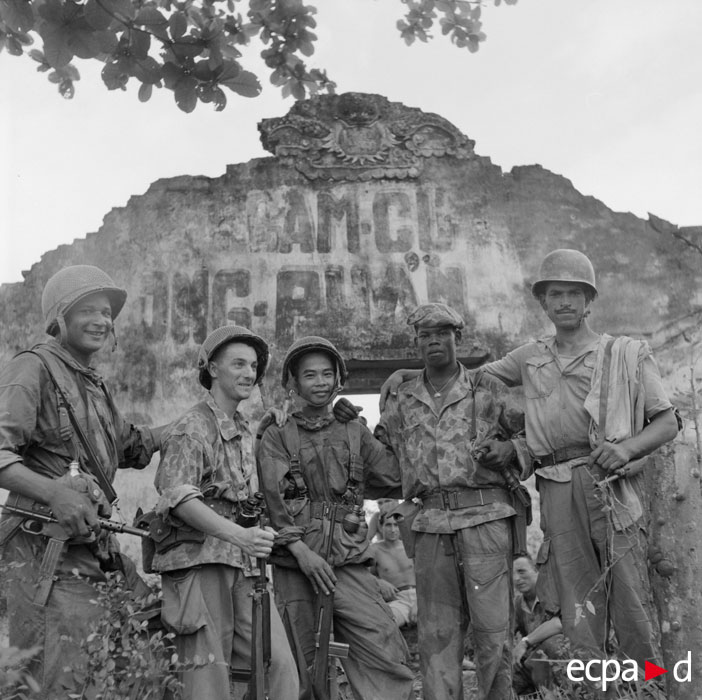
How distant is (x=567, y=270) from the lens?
15.3ft

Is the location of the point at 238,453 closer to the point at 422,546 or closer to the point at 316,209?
the point at 422,546

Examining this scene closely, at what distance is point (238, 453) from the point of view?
13.5 feet

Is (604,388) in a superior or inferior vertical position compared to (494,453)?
superior

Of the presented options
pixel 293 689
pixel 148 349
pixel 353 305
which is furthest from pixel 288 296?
pixel 293 689

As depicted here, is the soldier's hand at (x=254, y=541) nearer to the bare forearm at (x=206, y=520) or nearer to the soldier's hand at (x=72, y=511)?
the bare forearm at (x=206, y=520)

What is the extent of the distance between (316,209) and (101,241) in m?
1.65

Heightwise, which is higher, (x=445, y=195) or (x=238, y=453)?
(x=445, y=195)

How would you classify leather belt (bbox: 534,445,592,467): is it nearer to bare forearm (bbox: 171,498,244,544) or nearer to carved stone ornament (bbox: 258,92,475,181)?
bare forearm (bbox: 171,498,244,544)

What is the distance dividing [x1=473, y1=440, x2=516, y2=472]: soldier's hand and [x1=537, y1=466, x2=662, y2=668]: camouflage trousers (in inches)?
8.1

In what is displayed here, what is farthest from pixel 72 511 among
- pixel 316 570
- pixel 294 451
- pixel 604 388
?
pixel 604 388

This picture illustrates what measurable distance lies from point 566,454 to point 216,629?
181 cm

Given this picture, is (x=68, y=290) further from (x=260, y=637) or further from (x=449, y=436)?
(x=449, y=436)

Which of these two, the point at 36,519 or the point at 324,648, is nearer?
the point at 36,519

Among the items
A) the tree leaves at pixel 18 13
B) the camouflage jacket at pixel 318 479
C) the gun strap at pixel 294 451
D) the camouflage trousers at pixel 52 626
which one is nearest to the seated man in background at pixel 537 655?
the camouflage jacket at pixel 318 479
